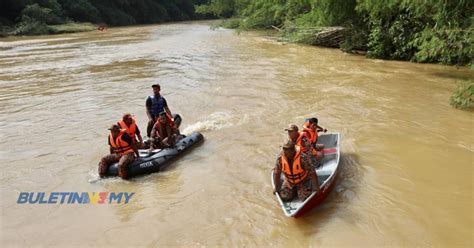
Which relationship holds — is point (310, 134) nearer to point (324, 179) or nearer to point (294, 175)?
point (324, 179)

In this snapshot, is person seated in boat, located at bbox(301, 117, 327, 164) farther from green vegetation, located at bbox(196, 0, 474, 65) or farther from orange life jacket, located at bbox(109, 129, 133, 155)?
green vegetation, located at bbox(196, 0, 474, 65)

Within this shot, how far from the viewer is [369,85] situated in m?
15.2

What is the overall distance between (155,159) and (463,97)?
27.9 feet

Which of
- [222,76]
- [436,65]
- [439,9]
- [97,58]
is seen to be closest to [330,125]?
[439,9]

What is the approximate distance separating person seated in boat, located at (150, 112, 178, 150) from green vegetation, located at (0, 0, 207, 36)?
38.0 metres

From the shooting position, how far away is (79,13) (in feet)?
178

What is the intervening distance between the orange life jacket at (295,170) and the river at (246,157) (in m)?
0.60

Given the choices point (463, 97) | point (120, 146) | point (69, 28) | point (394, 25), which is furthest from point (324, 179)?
point (69, 28)

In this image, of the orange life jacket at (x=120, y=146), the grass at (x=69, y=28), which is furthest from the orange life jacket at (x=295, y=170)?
the grass at (x=69, y=28)

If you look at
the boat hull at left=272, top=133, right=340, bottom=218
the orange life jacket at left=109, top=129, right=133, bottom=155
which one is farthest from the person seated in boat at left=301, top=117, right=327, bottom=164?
the orange life jacket at left=109, top=129, right=133, bottom=155

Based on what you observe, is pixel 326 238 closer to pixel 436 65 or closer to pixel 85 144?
pixel 85 144

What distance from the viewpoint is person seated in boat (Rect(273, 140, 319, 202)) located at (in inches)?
257

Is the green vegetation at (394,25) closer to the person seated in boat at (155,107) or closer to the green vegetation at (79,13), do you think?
the person seated in boat at (155,107)

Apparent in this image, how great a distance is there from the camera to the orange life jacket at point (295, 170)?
6.55 meters
